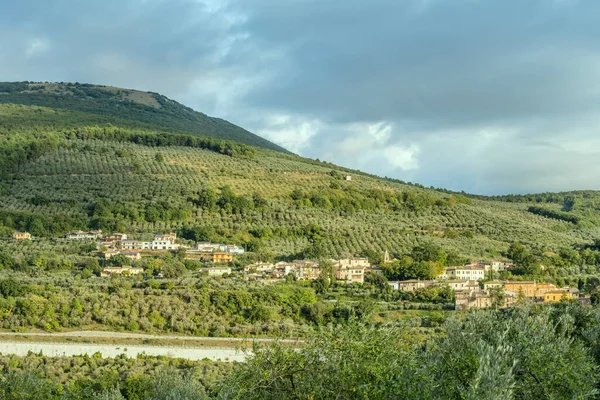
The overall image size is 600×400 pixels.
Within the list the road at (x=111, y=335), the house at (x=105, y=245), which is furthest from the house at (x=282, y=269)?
the road at (x=111, y=335)

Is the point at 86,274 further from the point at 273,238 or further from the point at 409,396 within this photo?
the point at 409,396

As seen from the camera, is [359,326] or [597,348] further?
[597,348]

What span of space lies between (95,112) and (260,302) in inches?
3797

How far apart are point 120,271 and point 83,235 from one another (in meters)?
13.5

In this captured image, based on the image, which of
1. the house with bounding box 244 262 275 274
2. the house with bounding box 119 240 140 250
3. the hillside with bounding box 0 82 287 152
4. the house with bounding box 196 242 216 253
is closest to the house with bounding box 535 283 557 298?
the house with bounding box 244 262 275 274

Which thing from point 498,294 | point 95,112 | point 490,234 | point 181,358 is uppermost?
point 95,112

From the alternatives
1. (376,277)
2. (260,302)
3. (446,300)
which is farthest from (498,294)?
(260,302)

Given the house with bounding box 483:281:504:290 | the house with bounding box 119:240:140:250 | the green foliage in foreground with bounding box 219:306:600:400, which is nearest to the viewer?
the green foliage in foreground with bounding box 219:306:600:400

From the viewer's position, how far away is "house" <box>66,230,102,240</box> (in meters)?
66.2

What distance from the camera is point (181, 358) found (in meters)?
37.1

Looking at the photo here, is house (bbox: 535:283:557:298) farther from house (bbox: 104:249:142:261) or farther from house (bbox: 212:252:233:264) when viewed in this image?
house (bbox: 104:249:142:261)

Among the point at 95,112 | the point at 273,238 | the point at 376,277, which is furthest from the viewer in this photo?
the point at 95,112

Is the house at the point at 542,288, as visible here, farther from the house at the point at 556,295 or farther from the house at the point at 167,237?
the house at the point at 167,237

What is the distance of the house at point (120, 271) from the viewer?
54906 millimetres
